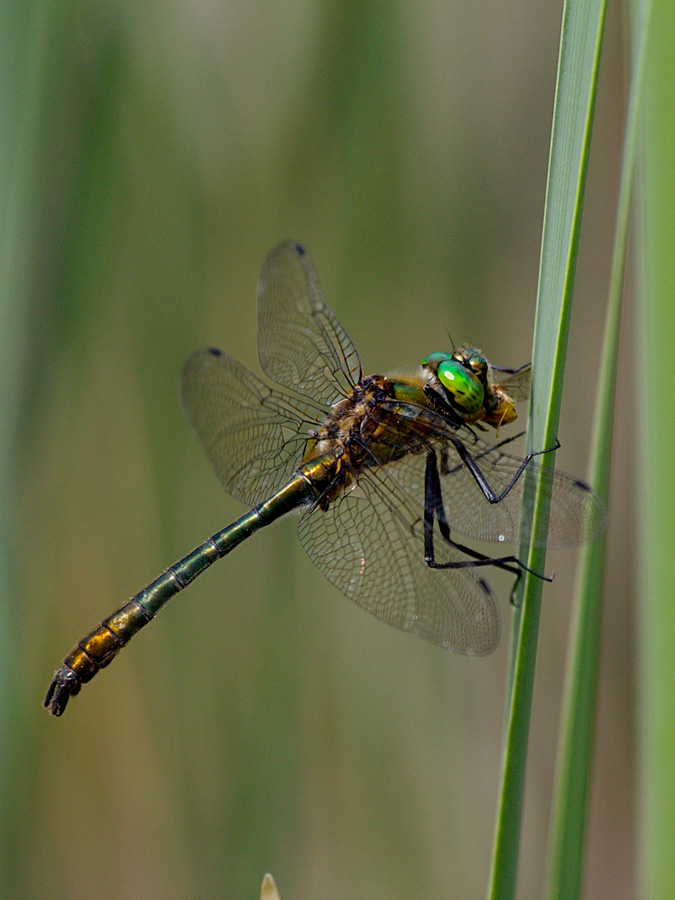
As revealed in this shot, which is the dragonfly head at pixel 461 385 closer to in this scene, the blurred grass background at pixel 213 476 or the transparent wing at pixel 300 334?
the transparent wing at pixel 300 334

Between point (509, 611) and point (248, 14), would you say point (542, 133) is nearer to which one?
point (248, 14)

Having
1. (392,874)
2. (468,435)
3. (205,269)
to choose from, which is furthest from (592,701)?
(205,269)

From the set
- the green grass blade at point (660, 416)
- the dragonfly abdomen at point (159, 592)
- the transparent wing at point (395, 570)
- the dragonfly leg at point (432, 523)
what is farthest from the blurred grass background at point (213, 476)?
the green grass blade at point (660, 416)

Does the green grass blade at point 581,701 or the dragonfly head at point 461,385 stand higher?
the dragonfly head at point 461,385

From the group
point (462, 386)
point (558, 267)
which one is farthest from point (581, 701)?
point (462, 386)

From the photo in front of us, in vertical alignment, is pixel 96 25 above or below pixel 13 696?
above

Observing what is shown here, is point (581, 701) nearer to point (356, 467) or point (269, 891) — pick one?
point (269, 891)

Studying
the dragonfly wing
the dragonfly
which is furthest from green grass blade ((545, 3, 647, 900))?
the dragonfly

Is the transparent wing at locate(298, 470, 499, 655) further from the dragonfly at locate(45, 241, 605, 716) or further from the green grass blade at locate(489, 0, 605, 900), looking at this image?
the green grass blade at locate(489, 0, 605, 900)
